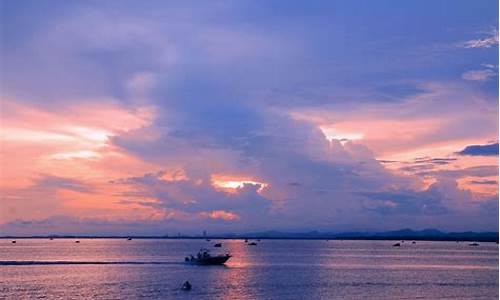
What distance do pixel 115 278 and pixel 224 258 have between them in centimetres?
2345

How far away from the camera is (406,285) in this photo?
2421 inches

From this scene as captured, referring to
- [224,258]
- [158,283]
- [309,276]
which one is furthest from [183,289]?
[224,258]

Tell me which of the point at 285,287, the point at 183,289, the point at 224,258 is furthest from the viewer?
the point at 224,258

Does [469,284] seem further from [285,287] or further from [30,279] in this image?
[30,279]

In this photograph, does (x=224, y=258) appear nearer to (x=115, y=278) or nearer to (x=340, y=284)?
(x=115, y=278)

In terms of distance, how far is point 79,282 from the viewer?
6350cm

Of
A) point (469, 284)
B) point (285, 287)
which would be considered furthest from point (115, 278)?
point (469, 284)

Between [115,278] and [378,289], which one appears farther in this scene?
[115,278]

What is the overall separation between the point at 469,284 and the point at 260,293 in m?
23.8

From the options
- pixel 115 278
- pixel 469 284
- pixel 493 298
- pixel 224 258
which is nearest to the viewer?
pixel 493 298

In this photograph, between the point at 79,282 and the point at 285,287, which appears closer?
the point at 285,287

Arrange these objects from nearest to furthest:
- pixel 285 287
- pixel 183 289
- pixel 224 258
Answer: pixel 183 289, pixel 285 287, pixel 224 258

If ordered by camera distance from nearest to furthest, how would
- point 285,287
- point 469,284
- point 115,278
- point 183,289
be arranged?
point 183,289
point 285,287
point 469,284
point 115,278

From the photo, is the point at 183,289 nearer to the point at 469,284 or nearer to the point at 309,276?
the point at 309,276
